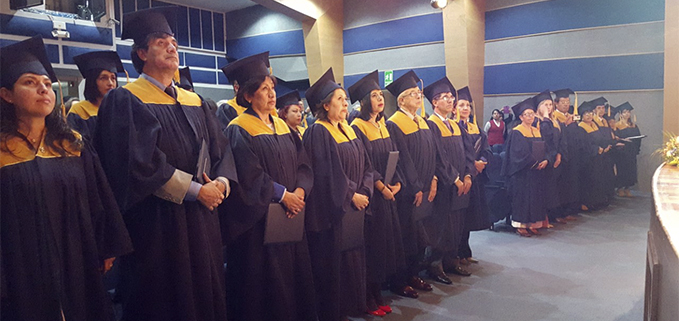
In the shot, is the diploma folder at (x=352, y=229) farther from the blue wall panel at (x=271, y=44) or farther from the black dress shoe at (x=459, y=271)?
the blue wall panel at (x=271, y=44)

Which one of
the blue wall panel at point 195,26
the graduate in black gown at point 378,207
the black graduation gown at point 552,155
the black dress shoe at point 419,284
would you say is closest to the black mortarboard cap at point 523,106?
the black graduation gown at point 552,155

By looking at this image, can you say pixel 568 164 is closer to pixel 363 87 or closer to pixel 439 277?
pixel 439 277

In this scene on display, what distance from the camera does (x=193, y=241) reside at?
248 centimetres

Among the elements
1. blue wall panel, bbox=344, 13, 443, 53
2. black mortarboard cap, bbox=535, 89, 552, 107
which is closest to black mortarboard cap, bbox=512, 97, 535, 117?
black mortarboard cap, bbox=535, 89, 552, 107

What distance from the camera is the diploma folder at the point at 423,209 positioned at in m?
4.20

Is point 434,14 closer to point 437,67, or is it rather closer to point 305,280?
point 437,67

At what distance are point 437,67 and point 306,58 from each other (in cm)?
376

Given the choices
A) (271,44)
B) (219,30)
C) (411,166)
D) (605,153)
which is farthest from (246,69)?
(219,30)

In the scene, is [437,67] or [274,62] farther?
[274,62]

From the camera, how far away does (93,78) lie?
153 inches

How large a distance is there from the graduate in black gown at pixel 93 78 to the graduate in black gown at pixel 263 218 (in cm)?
148

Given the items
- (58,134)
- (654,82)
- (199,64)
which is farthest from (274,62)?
(58,134)

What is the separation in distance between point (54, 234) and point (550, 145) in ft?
22.3

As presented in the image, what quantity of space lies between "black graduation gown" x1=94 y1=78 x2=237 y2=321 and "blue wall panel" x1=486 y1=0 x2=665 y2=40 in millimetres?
10435
